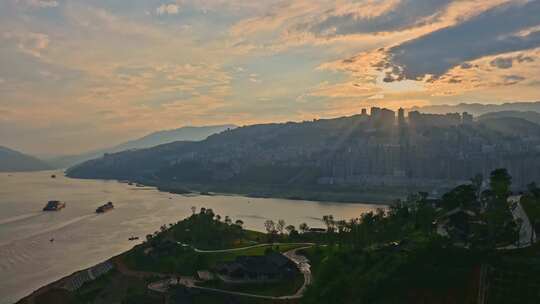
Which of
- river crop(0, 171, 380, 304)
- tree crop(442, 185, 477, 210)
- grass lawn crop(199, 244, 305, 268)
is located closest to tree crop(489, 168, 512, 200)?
tree crop(442, 185, 477, 210)

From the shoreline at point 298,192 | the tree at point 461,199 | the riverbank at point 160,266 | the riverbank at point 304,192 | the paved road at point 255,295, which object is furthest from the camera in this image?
the riverbank at point 304,192

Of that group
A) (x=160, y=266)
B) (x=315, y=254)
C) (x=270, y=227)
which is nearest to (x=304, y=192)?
(x=270, y=227)

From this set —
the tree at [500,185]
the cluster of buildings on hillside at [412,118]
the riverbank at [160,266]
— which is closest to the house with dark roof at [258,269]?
the riverbank at [160,266]

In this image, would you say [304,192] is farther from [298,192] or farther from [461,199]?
[461,199]

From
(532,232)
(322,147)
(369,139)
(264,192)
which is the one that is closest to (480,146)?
(369,139)

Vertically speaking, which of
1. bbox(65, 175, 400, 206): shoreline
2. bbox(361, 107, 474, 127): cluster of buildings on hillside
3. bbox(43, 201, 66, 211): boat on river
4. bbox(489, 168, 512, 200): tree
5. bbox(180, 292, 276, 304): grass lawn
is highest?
bbox(361, 107, 474, 127): cluster of buildings on hillside

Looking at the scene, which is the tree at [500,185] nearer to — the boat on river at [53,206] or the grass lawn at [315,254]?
the grass lawn at [315,254]

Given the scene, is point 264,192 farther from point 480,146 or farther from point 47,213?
point 480,146

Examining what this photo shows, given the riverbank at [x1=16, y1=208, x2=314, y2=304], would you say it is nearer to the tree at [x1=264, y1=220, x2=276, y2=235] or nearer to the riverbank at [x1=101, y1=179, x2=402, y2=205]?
the tree at [x1=264, y1=220, x2=276, y2=235]
